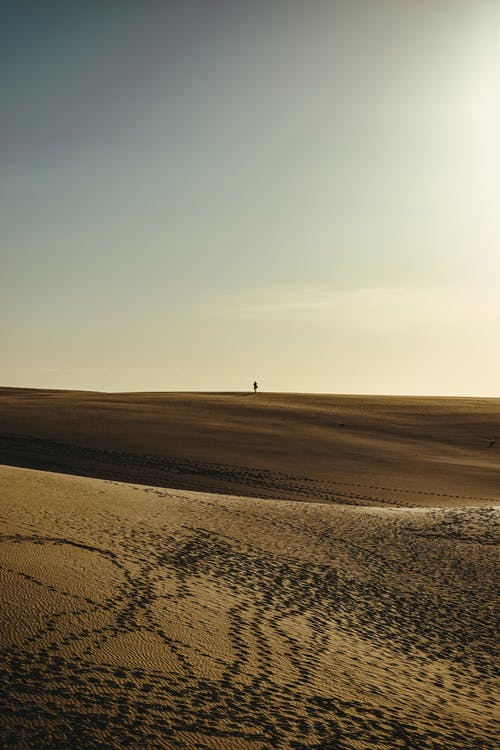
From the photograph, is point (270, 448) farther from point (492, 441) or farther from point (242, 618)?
point (242, 618)

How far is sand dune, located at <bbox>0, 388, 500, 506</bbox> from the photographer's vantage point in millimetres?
22766

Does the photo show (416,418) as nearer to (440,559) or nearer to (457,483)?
(457,483)

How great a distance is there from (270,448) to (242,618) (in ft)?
73.7

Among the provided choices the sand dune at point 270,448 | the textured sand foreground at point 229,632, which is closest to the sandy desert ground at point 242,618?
the textured sand foreground at point 229,632

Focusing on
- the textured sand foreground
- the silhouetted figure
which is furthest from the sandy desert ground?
the silhouetted figure

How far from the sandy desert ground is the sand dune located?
938 mm

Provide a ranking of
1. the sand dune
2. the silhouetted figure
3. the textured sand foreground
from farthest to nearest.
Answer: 1. the silhouetted figure
2. the sand dune
3. the textured sand foreground

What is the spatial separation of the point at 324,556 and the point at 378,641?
13.1 feet

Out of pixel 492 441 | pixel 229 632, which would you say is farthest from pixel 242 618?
pixel 492 441

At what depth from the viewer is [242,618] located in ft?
26.4

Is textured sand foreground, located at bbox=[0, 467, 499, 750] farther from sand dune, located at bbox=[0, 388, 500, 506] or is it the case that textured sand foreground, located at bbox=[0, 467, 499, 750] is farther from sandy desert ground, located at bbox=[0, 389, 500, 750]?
sand dune, located at bbox=[0, 388, 500, 506]

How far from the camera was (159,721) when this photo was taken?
5.14 m

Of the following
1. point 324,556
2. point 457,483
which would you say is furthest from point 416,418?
point 324,556

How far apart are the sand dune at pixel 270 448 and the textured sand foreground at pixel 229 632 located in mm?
8369
